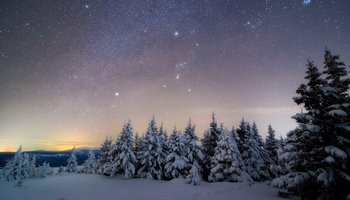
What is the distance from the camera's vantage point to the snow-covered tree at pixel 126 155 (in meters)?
39.3

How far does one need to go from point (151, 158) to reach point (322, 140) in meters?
29.8

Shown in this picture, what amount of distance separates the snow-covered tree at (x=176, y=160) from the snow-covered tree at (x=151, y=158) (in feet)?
6.69

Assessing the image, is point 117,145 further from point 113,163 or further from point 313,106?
point 313,106

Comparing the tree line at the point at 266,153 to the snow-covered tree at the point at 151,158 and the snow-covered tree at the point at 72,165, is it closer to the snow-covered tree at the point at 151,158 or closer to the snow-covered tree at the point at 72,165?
the snow-covered tree at the point at 151,158

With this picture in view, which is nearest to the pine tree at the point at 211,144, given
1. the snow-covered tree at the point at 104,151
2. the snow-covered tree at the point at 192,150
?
the snow-covered tree at the point at 192,150

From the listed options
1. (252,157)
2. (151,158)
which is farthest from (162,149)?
(252,157)

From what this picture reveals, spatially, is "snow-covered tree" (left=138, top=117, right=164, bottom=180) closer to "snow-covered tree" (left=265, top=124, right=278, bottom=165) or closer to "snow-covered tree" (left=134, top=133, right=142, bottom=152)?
"snow-covered tree" (left=134, top=133, right=142, bottom=152)

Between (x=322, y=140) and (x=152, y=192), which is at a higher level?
(x=322, y=140)

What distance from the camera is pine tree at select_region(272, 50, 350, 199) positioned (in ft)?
44.0

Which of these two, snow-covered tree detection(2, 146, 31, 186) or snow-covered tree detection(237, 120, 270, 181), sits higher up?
snow-covered tree detection(237, 120, 270, 181)

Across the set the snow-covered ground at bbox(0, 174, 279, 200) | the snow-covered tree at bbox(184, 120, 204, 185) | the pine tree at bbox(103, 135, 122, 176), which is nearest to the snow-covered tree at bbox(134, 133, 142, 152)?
the pine tree at bbox(103, 135, 122, 176)

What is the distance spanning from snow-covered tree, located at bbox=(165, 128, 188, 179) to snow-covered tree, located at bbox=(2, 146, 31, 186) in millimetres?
48481

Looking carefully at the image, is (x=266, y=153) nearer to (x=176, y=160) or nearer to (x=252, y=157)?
(x=252, y=157)

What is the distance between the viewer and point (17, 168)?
61844mm
